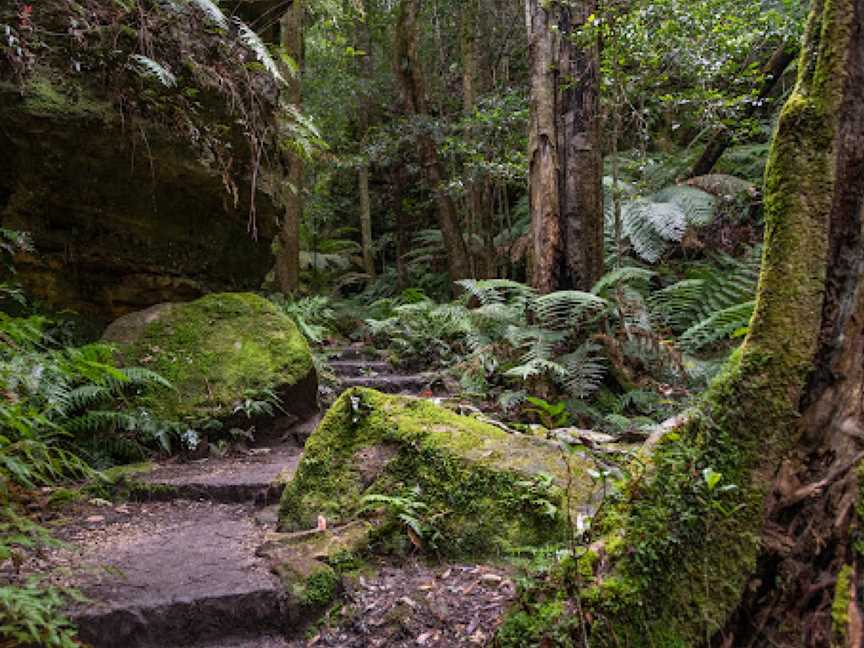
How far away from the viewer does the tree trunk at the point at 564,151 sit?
19.2 ft

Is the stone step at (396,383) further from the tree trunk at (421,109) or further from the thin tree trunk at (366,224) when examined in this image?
the thin tree trunk at (366,224)

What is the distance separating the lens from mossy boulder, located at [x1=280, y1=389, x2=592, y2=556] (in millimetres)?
2852

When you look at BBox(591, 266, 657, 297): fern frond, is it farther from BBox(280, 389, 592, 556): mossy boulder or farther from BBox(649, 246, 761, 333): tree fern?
BBox(280, 389, 592, 556): mossy boulder

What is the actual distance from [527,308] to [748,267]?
245 cm

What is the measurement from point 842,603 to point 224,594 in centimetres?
212

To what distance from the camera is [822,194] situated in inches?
73.0

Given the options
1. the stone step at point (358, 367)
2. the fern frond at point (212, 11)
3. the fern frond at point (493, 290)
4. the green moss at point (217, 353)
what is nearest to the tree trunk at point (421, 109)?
the stone step at point (358, 367)

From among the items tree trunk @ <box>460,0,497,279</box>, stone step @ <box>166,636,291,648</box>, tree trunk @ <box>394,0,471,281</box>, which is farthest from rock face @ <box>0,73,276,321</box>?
tree trunk @ <box>394,0,471,281</box>

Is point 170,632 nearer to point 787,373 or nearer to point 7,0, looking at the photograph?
point 787,373

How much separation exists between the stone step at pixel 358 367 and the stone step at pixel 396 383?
0.44 metres

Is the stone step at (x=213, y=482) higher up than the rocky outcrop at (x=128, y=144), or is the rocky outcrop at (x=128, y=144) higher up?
the rocky outcrop at (x=128, y=144)

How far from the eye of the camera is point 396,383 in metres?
6.49

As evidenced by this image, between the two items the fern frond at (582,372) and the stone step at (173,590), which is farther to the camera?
the fern frond at (582,372)

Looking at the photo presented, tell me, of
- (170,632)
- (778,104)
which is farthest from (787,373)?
(778,104)
